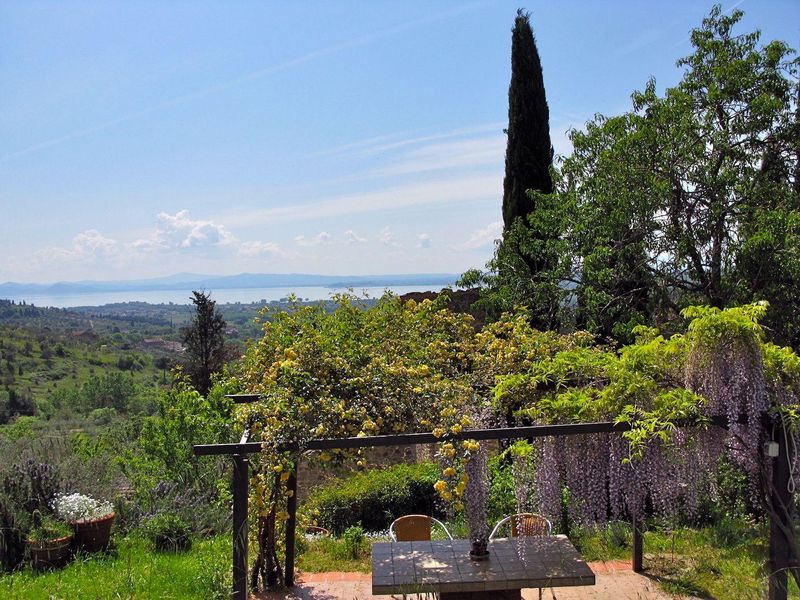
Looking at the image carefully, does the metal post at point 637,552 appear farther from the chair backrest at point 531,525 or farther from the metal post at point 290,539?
the metal post at point 290,539

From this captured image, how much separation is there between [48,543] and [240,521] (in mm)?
2768

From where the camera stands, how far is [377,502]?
7477mm

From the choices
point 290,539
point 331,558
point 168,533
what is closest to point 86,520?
point 168,533

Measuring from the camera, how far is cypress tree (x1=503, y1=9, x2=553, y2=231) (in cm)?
995

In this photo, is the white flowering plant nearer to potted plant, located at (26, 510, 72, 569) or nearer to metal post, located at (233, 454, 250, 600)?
potted plant, located at (26, 510, 72, 569)

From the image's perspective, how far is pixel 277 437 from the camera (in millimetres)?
3521

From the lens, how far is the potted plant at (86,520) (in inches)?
219

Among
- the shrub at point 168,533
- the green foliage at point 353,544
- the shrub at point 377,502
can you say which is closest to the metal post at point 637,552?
the green foliage at point 353,544

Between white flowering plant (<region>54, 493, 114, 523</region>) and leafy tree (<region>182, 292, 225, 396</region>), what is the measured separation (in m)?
7.97

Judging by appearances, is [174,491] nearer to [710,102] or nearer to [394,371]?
[394,371]

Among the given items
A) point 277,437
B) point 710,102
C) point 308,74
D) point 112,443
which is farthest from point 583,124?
point 112,443

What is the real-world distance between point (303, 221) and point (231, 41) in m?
11.8

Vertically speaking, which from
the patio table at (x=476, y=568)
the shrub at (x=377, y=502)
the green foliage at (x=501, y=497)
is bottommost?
the shrub at (x=377, y=502)

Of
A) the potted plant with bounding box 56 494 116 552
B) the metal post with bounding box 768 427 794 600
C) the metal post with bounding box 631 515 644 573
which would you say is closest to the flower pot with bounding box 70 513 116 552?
the potted plant with bounding box 56 494 116 552
